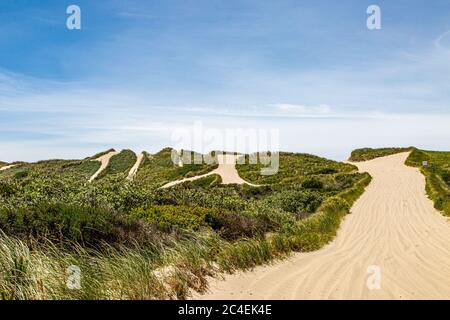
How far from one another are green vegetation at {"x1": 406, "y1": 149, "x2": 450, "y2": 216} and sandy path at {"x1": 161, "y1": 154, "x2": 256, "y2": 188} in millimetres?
17802

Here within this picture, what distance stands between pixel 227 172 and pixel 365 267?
4478 centimetres

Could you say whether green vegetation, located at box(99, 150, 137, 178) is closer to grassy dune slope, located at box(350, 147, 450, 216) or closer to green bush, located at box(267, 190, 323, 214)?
grassy dune slope, located at box(350, 147, 450, 216)

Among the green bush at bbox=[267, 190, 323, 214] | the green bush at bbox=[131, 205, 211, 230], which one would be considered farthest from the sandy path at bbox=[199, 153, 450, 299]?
the green bush at bbox=[131, 205, 211, 230]

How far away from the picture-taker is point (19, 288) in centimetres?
546

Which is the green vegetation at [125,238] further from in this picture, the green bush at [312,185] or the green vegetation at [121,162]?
the green vegetation at [121,162]

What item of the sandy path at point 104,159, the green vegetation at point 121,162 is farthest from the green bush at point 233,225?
the sandy path at point 104,159

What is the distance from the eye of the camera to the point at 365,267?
32.5 feet

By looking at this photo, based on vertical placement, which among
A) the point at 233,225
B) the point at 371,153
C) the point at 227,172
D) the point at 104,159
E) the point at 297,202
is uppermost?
the point at 233,225

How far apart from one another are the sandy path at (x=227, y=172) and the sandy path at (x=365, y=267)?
86.7ft

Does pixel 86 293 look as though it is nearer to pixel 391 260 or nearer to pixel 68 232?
pixel 68 232

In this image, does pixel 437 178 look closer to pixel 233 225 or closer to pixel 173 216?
pixel 233 225

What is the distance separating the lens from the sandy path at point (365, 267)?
750 centimetres

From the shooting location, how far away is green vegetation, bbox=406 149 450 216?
24094mm

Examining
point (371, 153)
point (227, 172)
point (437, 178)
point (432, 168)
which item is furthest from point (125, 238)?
point (371, 153)
